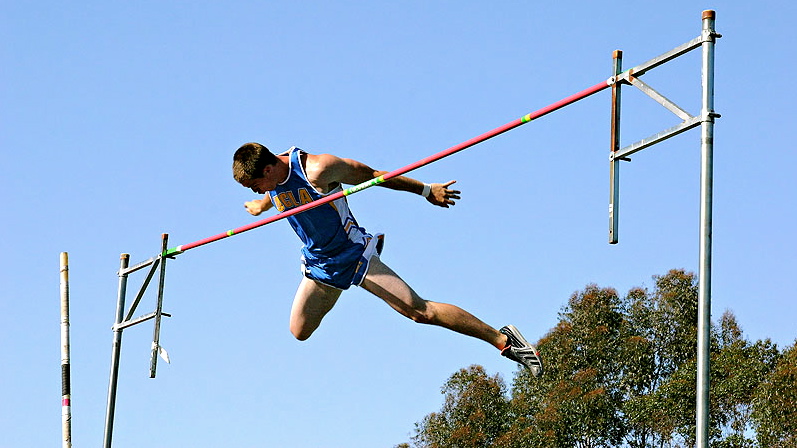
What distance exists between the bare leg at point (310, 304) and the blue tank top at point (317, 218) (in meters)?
0.23

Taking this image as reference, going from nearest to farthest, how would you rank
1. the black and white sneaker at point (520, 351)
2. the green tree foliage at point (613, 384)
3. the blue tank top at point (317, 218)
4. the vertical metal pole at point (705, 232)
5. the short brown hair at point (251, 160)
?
the vertical metal pole at point (705, 232) < the short brown hair at point (251, 160) < the blue tank top at point (317, 218) < the black and white sneaker at point (520, 351) < the green tree foliage at point (613, 384)

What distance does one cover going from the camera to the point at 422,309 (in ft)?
27.7

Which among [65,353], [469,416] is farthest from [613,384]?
[65,353]

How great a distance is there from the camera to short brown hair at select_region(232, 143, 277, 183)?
8.35 meters

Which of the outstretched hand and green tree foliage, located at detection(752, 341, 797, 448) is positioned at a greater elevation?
green tree foliage, located at detection(752, 341, 797, 448)

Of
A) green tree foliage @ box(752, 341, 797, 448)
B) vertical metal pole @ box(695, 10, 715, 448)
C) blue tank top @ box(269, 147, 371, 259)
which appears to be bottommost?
vertical metal pole @ box(695, 10, 715, 448)

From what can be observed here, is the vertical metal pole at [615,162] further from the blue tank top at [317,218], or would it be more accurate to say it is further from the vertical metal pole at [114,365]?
the vertical metal pole at [114,365]

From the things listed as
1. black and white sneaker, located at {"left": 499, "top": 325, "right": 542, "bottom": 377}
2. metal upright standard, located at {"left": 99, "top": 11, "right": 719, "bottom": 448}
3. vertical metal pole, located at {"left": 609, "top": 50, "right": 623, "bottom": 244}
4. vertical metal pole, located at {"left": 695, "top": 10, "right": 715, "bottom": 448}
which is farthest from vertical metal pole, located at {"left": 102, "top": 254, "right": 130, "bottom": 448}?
vertical metal pole, located at {"left": 695, "top": 10, "right": 715, "bottom": 448}

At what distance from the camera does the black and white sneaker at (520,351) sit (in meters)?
8.70

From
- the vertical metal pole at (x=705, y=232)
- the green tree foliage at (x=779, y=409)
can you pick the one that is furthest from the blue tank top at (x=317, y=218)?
the green tree foliage at (x=779, y=409)

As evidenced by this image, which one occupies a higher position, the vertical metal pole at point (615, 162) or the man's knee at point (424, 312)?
the vertical metal pole at point (615, 162)

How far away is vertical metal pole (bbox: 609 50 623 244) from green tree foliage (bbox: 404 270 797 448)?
107 ft

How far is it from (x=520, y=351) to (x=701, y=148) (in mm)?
2638

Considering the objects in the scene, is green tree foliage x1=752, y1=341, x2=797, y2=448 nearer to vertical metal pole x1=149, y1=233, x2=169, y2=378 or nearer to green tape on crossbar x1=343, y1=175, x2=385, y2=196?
vertical metal pole x1=149, y1=233, x2=169, y2=378
